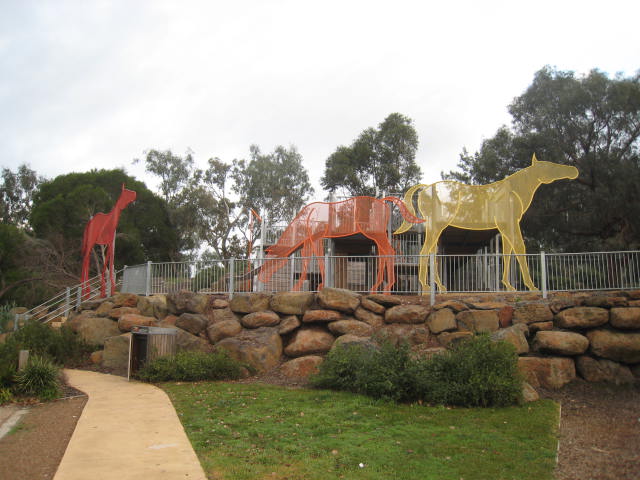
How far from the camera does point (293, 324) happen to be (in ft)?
44.2

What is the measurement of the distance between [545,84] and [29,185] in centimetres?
3807

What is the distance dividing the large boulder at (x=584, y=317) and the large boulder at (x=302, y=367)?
17.9 ft

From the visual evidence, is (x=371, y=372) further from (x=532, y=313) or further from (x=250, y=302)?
(x=250, y=302)

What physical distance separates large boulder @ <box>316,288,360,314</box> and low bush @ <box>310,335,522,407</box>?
3.00m

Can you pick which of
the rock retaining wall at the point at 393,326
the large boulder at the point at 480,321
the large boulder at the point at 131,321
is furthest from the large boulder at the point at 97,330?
the large boulder at the point at 480,321

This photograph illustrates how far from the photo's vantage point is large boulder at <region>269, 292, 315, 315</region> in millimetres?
13753

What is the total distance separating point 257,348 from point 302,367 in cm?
132

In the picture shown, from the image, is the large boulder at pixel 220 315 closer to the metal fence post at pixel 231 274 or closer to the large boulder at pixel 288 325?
the metal fence post at pixel 231 274

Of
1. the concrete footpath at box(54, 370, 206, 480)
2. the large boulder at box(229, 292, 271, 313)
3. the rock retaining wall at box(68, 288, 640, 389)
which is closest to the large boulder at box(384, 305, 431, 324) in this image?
the rock retaining wall at box(68, 288, 640, 389)

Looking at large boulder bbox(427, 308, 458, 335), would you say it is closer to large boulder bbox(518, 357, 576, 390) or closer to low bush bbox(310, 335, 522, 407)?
large boulder bbox(518, 357, 576, 390)

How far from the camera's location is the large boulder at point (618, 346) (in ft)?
35.4

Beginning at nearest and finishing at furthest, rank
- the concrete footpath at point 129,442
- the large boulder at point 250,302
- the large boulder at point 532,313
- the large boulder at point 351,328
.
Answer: the concrete footpath at point 129,442, the large boulder at point 532,313, the large boulder at point 351,328, the large boulder at point 250,302

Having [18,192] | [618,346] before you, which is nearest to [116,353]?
[618,346]

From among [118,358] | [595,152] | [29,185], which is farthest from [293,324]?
[29,185]
